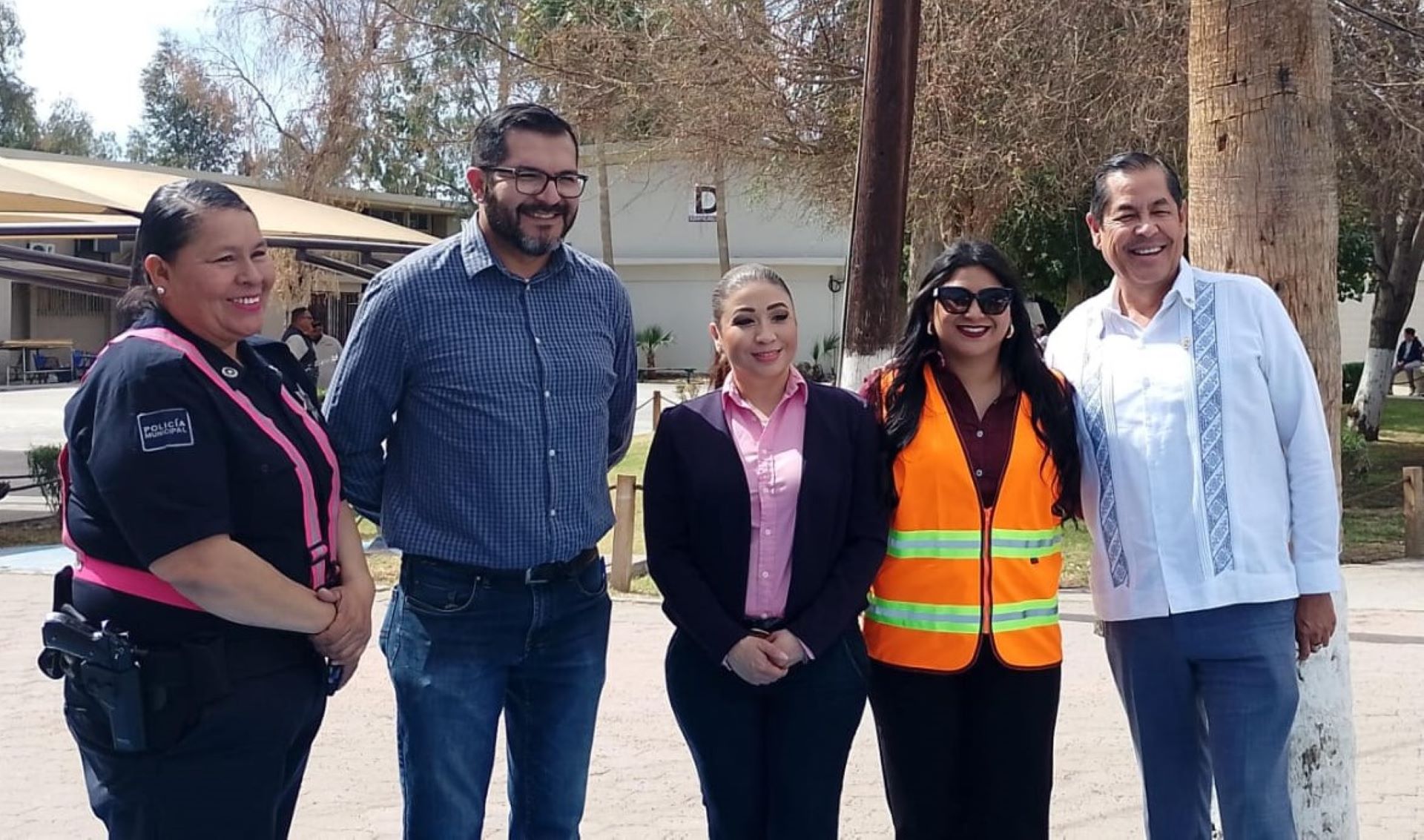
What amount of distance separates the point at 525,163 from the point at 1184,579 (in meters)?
1.85

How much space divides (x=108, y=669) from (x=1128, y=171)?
2596 millimetres

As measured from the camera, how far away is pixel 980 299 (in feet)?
11.4

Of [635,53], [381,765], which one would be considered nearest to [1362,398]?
[635,53]

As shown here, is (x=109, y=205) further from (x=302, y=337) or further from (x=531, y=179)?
(x=531, y=179)

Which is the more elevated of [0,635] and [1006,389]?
[1006,389]

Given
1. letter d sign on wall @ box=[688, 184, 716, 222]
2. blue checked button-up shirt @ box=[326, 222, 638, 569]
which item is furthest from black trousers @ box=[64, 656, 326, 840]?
letter d sign on wall @ box=[688, 184, 716, 222]

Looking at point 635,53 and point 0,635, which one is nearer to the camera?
point 0,635

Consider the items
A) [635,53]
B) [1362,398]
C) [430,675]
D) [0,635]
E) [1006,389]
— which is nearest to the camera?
[430,675]

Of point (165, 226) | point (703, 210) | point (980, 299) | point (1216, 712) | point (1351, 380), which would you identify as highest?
point (703, 210)

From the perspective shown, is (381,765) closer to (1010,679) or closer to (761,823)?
(761,823)

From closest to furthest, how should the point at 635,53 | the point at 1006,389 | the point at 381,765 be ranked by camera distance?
the point at 1006,389
the point at 381,765
the point at 635,53

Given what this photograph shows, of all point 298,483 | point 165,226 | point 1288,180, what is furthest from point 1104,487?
point 165,226

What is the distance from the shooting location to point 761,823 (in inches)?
138

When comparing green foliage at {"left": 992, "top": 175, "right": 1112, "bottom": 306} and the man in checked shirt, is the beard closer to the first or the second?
the man in checked shirt
